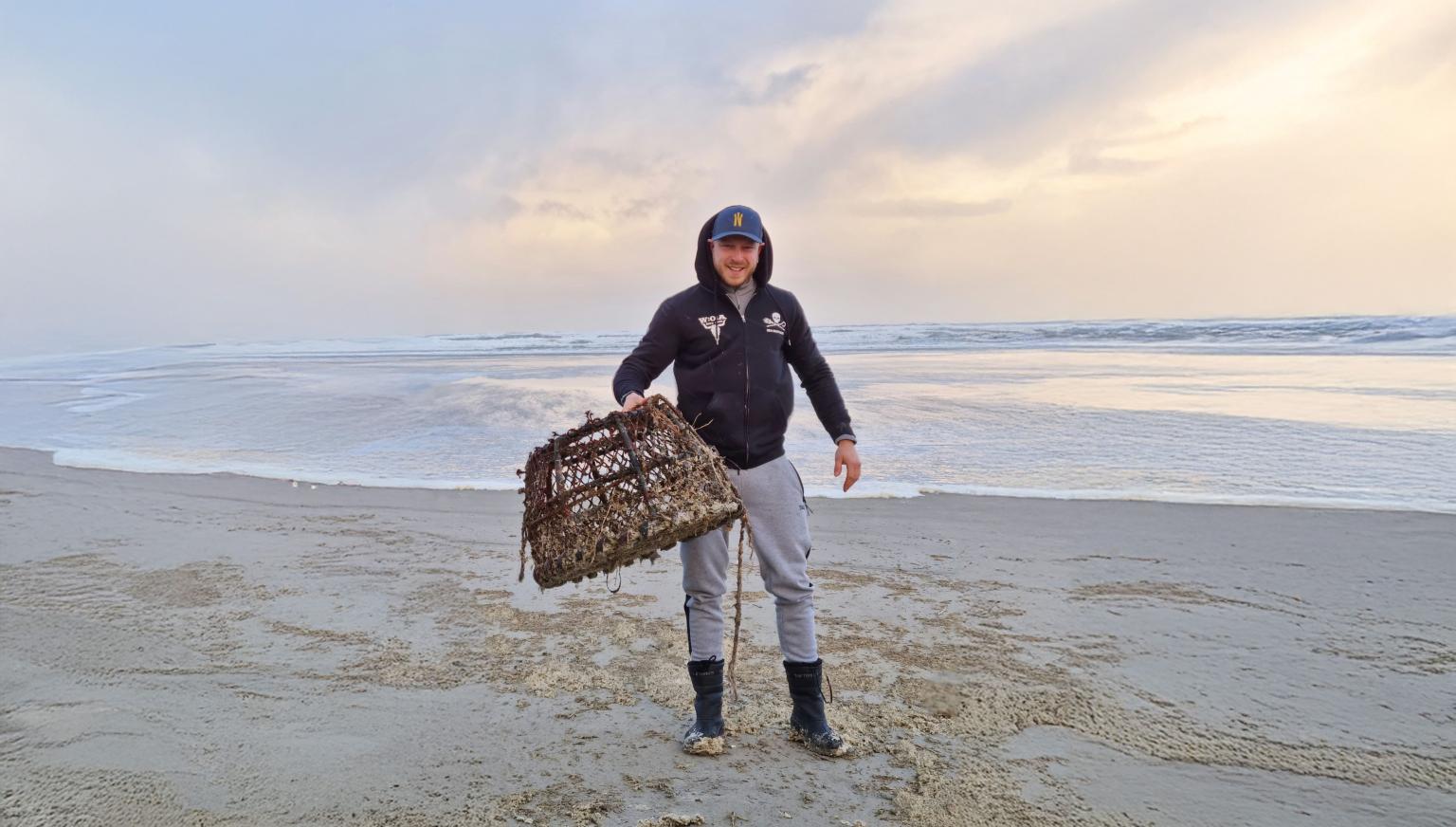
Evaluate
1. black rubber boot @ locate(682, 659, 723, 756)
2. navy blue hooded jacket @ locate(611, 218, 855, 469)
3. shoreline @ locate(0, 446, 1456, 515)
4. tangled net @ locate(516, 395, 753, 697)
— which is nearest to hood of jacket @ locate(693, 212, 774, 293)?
navy blue hooded jacket @ locate(611, 218, 855, 469)

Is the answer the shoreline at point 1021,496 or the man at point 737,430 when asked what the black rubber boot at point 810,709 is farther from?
the shoreline at point 1021,496

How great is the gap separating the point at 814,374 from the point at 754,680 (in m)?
1.37

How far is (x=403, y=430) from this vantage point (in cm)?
1083

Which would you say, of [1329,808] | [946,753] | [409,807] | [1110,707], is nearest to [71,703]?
[409,807]

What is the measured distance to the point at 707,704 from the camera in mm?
2994

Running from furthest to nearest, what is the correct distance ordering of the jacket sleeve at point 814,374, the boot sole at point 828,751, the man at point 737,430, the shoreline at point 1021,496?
the shoreline at point 1021,496 → the jacket sleeve at point 814,374 → the man at point 737,430 → the boot sole at point 828,751

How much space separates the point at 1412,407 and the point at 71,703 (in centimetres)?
1392

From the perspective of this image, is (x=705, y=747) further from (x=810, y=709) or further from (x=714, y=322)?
(x=714, y=322)

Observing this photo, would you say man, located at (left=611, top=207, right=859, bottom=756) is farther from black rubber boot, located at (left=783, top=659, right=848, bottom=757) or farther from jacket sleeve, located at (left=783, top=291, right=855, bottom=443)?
jacket sleeve, located at (left=783, top=291, right=855, bottom=443)

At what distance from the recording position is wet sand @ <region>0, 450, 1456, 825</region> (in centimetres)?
265

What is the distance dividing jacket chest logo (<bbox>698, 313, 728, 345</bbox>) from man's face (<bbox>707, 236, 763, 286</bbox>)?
5.7 inches

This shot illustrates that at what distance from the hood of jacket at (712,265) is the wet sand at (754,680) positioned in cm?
170

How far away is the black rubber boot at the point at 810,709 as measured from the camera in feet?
9.62

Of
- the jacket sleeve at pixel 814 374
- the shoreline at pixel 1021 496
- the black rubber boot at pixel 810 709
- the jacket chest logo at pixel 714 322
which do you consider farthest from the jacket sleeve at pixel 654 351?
the shoreline at pixel 1021 496
